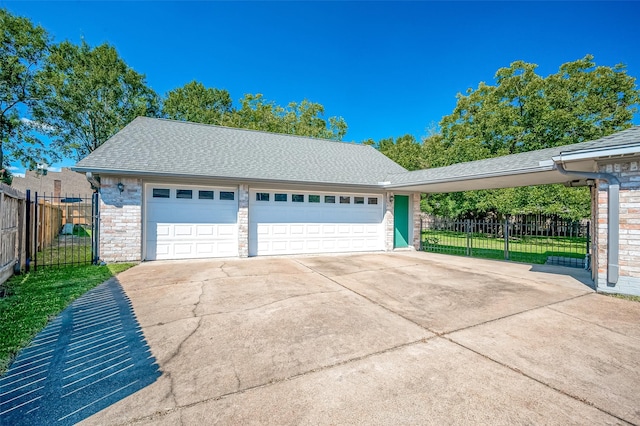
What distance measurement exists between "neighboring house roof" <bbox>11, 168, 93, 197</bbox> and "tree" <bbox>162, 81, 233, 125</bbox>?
55.4 feet

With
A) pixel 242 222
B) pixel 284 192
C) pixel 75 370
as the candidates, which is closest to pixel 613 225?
pixel 284 192

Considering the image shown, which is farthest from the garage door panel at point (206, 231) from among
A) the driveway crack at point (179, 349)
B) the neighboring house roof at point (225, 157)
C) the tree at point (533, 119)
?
the tree at point (533, 119)

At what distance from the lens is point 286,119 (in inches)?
1165

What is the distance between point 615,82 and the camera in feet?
65.1

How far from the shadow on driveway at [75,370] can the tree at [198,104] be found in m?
26.3

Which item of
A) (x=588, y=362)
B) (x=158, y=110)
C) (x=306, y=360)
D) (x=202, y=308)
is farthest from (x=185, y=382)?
(x=158, y=110)

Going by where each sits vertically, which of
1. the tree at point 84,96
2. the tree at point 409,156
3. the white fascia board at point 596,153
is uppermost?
the tree at point 84,96

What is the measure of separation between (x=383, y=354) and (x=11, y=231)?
8.36 m

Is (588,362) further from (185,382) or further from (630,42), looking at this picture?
(630,42)

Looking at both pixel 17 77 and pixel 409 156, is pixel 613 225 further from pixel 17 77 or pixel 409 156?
pixel 17 77

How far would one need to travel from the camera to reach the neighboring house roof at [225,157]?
8422 millimetres

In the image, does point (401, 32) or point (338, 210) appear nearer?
point (338, 210)

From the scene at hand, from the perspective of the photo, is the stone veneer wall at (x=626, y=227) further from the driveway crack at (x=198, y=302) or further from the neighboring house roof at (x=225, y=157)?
the driveway crack at (x=198, y=302)

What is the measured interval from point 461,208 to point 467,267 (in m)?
12.9
